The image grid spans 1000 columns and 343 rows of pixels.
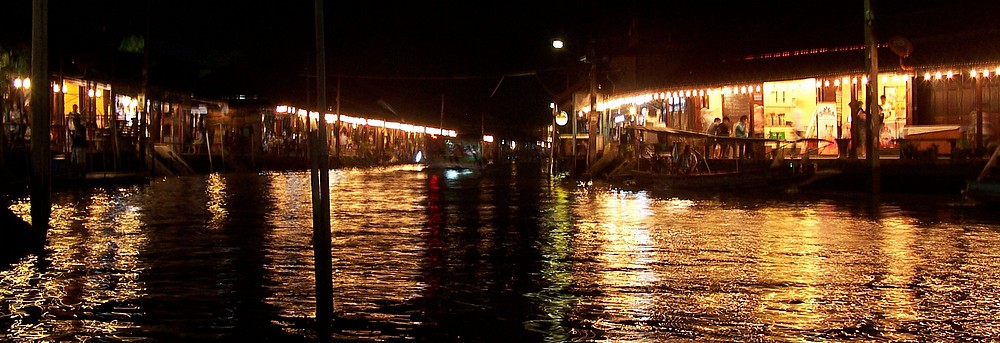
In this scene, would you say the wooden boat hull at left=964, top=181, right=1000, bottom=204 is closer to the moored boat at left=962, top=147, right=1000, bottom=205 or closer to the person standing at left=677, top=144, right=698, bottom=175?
the moored boat at left=962, top=147, right=1000, bottom=205

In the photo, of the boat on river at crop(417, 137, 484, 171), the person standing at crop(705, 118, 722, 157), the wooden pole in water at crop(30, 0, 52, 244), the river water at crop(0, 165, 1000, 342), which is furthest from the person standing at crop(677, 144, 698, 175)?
the boat on river at crop(417, 137, 484, 171)

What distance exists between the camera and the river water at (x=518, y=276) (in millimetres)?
7488

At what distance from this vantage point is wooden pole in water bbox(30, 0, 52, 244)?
12.0 metres

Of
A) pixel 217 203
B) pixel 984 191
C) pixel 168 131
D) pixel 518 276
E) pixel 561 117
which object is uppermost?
pixel 561 117

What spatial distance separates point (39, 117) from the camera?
1209cm

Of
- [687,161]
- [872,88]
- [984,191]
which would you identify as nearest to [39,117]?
[984,191]

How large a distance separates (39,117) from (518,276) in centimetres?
645

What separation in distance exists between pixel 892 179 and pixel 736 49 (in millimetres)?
14452

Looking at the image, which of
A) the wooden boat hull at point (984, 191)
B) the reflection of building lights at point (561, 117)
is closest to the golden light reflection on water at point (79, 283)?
the wooden boat hull at point (984, 191)

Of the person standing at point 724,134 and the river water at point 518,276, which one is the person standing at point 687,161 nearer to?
the person standing at point 724,134

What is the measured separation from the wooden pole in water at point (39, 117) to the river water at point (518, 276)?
2.34 ft

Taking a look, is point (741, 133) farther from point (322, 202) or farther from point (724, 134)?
point (322, 202)

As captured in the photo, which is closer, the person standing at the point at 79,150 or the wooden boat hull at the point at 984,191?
the wooden boat hull at the point at 984,191

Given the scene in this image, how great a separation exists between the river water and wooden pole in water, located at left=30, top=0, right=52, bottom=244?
0.71 meters
